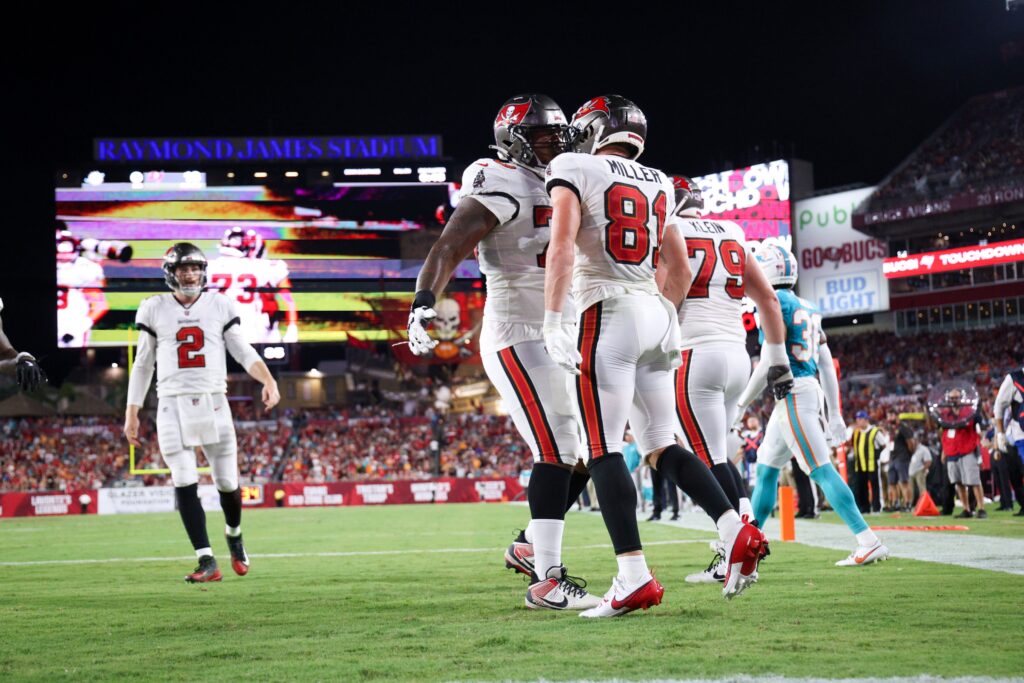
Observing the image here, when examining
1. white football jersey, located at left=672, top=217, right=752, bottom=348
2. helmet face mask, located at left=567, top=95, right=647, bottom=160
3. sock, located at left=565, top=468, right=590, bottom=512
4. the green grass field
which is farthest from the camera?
white football jersey, located at left=672, top=217, right=752, bottom=348

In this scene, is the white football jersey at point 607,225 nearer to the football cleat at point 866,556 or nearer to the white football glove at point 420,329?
the white football glove at point 420,329

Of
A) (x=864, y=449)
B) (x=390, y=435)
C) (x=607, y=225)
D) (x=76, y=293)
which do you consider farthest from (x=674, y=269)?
(x=390, y=435)

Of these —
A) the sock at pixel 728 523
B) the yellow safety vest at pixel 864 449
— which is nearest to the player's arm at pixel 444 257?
the sock at pixel 728 523

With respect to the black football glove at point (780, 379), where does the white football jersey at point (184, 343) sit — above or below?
above

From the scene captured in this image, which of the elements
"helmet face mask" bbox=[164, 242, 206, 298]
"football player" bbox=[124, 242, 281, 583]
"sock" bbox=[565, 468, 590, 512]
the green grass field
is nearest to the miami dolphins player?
the green grass field

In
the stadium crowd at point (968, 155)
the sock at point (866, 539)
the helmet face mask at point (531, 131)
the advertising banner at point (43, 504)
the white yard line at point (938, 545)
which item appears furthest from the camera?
the stadium crowd at point (968, 155)

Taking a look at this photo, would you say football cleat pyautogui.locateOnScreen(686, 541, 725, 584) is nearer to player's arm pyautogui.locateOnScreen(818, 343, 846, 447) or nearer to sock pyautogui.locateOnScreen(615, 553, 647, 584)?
sock pyautogui.locateOnScreen(615, 553, 647, 584)

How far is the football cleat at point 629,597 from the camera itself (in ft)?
15.8

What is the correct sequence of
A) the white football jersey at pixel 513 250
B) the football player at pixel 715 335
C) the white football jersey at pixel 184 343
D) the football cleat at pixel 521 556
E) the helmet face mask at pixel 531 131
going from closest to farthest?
the white football jersey at pixel 513 250
the helmet face mask at pixel 531 131
the football cleat at pixel 521 556
the football player at pixel 715 335
the white football jersey at pixel 184 343

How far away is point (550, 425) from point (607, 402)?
0.50 meters

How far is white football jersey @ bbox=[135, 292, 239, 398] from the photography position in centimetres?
809

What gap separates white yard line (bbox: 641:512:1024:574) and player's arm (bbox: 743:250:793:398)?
5.43 feet

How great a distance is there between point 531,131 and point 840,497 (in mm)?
3481

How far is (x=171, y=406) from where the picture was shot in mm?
8094
